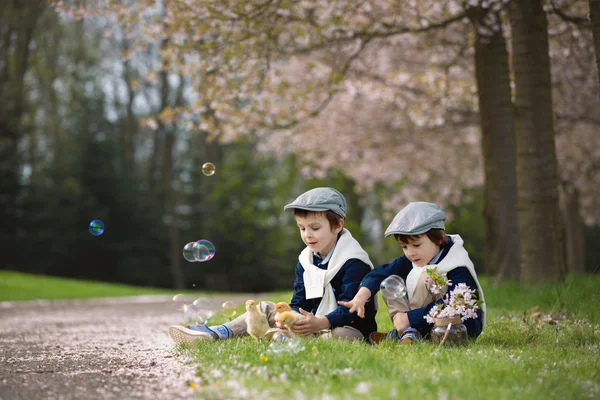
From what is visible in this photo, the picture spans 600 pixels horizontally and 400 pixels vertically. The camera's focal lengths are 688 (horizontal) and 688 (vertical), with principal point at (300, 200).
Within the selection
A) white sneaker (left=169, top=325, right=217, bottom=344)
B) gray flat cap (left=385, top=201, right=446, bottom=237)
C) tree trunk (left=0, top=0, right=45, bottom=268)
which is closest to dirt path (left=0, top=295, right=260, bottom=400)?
white sneaker (left=169, top=325, right=217, bottom=344)

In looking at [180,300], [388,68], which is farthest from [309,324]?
[388,68]

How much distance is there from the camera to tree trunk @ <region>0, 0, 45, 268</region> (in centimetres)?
2438

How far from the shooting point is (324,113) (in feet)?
65.0

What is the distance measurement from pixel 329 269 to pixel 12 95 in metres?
22.1

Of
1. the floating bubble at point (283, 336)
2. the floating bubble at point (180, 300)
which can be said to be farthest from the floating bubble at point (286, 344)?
the floating bubble at point (180, 300)

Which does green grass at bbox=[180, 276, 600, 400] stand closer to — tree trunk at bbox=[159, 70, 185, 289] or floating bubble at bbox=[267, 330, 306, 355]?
floating bubble at bbox=[267, 330, 306, 355]

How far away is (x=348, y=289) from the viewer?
5379 mm

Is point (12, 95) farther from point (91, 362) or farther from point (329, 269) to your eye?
point (329, 269)

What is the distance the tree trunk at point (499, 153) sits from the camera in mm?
11070

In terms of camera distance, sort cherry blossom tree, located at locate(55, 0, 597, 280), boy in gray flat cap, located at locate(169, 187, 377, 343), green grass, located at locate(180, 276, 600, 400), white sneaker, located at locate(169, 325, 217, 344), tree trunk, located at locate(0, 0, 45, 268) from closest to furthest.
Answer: green grass, located at locate(180, 276, 600, 400) → boy in gray flat cap, located at locate(169, 187, 377, 343) → white sneaker, located at locate(169, 325, 217, 344) → cherry blossom tree, located at locate(55, 0, 597, 280) → tree trunk, located at locate(0, 0, 45, 268)

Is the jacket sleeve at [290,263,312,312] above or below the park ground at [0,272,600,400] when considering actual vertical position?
above

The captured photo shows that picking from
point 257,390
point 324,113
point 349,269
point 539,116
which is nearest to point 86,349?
point 349,269

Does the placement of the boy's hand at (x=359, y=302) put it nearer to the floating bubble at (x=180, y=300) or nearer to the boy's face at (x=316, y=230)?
the boy's face at (x=316, y=230)

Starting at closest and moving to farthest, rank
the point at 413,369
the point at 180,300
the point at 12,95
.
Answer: the point at 413,369 → the point at 180,300 → the point at 12,95
